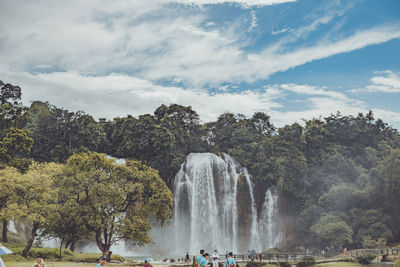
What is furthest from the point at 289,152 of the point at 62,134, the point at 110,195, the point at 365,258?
the point at 62,134

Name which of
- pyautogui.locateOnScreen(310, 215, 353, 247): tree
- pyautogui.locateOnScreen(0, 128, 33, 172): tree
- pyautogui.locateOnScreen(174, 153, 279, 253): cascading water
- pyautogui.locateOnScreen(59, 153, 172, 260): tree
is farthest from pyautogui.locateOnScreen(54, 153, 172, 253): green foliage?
pyautogui.locateOnScreen(310, 215, 353, 247): tree

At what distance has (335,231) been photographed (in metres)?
40.4

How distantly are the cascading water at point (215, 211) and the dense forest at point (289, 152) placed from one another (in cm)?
218

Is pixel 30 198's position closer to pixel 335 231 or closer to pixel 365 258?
pixel 365 258

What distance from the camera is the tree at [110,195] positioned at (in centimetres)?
2841

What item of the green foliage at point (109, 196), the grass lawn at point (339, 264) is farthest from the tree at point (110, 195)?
the grass lawn at point (339, 264)

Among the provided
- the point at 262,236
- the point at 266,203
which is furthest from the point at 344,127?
the point at 262,236

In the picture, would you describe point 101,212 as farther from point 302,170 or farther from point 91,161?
point 302,170

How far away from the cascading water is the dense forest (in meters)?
2.18

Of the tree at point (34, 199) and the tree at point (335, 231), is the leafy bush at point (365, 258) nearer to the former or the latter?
the tree at point (335, 231)

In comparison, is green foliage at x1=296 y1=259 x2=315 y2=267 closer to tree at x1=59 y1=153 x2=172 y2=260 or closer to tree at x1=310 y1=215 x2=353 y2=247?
tree at x1=310 y1=215 x2=353 y2=247

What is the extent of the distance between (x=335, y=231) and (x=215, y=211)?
46.8ft

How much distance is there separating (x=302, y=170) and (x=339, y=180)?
16.2 ft

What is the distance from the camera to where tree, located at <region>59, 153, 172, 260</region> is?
2841cm
